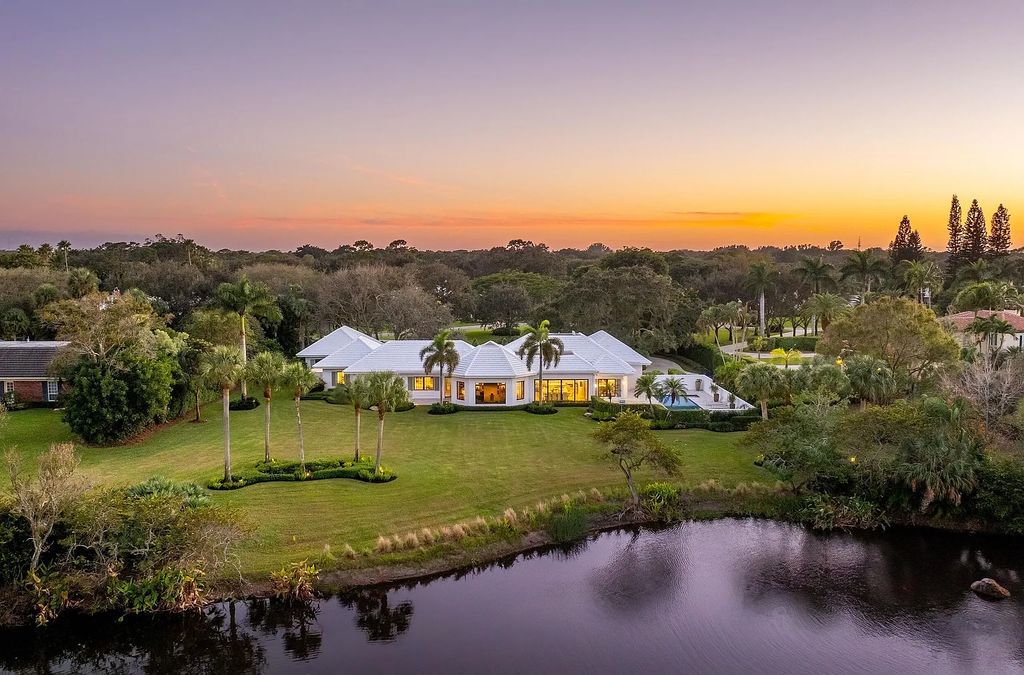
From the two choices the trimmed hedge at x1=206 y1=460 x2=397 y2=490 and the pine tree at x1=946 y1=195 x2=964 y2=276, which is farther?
the pine tree at x1=946 y1=195 x2=964 y2=276

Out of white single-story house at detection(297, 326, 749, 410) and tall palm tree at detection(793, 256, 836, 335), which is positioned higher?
tall palm tree at detection(793, 256, 836, 335)

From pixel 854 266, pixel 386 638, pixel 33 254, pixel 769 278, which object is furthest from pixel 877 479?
pixel 33 254

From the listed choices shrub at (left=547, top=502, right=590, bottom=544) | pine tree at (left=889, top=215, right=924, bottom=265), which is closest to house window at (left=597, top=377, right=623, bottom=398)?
shrub at (left=547, top=502, right=590, bottom=544)

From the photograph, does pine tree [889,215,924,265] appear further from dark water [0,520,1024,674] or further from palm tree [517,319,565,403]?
dark water [0,520,1024,674]

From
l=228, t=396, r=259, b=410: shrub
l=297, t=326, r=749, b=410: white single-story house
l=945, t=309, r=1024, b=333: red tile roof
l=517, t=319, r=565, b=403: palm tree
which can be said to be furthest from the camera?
l=945, t=309, r=1024, b=333: red tile roof

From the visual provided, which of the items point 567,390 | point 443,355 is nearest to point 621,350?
point 567,390

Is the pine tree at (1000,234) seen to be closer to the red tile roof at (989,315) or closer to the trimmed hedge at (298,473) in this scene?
the red tile roof at (989,315)

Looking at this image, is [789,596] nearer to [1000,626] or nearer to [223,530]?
[1000,626]
